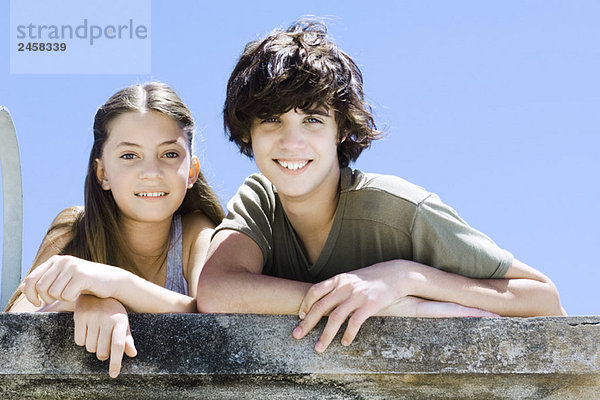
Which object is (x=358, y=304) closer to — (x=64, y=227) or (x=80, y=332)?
(x=80, y=332)

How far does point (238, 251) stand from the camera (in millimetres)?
2947

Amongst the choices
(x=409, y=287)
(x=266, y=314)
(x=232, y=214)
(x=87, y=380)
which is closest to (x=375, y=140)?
(x=232, y=214)

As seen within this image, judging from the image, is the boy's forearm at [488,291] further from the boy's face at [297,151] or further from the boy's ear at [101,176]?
the boy's ear at [101,176]

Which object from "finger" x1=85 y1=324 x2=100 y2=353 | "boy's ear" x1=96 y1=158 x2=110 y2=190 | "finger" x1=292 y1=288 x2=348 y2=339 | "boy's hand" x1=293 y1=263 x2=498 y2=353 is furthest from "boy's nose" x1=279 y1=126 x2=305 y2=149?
"boy's ear" x1=96 y1=158 x2=110 y2=190

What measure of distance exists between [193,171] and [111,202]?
1.59 feet

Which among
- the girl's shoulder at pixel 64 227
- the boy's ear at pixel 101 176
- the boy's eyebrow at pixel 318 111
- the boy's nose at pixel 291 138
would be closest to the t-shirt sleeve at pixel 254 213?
the boy's nose at pixel 291 138

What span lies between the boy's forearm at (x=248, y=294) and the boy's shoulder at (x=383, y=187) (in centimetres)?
59

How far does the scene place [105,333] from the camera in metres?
2.36

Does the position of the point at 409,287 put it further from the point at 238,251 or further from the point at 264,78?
the point at 264,78

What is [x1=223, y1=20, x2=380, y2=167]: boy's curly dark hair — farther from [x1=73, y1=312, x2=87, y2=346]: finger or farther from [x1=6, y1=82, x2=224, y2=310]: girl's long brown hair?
[x1=73, y1=312, x2=87, y2=346]: finger

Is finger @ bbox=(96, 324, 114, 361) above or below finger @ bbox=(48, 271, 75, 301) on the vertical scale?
below

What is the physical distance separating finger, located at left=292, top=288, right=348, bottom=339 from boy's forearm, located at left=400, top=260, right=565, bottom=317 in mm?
277

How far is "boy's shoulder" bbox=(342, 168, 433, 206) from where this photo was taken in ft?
9.70

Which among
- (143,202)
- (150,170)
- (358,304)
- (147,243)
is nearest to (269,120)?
(150,170)
